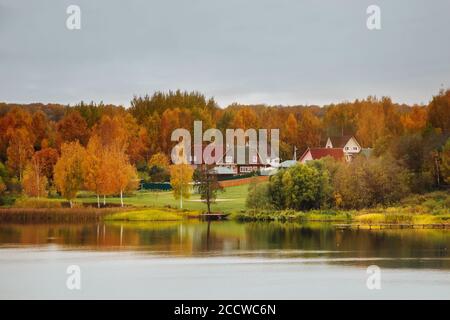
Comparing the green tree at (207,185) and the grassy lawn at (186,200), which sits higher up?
the green tree at (207,185)

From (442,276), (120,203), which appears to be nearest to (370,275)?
(442,276)

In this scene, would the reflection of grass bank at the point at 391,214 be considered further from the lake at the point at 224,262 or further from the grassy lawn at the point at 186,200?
the grassy lawn at the point at 186,200

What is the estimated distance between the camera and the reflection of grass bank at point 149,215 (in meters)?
68.9

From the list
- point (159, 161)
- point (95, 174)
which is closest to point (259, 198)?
point (95, 174)

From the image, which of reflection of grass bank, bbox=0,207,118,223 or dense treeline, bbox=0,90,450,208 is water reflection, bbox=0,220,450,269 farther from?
dense treeline, bbox=0,90,450,208

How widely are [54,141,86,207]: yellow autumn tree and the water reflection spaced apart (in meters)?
7.39

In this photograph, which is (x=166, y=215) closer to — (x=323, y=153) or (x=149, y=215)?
(x=149, y=215)

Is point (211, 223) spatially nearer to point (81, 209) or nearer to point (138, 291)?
point (81, 209)

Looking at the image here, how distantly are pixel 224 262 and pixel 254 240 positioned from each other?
31.6 feet

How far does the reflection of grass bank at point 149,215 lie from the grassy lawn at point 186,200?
327 cm

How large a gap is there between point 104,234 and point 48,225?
375 inches

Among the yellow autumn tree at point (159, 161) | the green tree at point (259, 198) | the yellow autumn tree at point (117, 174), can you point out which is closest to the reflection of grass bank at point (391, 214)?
the green tree at point (259, 198)

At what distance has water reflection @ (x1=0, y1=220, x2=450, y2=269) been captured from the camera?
45594 millimetres

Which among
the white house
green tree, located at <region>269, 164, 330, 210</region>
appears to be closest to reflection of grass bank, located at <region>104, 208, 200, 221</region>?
green tree, located at <region>269, 164, 330, 210</region>
